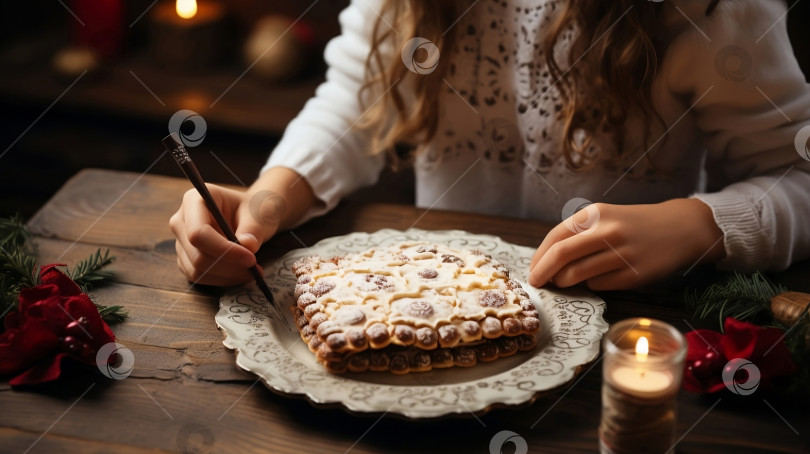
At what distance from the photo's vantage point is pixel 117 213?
1.31m

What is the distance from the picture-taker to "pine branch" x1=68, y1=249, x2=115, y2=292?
1.06 m

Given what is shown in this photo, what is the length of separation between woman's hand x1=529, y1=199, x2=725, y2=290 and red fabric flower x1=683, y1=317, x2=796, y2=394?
0.56 feet

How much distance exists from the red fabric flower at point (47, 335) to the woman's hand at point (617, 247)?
0.57 m

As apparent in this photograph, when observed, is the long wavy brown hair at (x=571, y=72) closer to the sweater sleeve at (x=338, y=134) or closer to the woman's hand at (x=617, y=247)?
the sweater sleeve at (x=338, y=134)

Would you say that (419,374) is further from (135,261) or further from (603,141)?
(603,141)

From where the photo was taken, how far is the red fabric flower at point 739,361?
2.74ft

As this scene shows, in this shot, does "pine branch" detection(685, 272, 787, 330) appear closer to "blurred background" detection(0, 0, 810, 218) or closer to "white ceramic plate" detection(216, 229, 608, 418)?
"white ceramic plate" detection(216, 229, 608, 418)

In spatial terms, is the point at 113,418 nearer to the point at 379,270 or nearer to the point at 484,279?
the point at 379,270

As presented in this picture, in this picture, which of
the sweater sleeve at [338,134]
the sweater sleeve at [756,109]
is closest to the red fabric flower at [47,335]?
the sweater sleeve at [338,134]

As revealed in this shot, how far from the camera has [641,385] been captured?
2.31ft

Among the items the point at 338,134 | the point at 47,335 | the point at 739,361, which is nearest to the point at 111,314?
the point at 47,335

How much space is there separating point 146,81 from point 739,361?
2.25 m

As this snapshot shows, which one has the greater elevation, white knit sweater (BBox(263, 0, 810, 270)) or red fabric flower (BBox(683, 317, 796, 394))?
white knit sweater (BBox(263, 0, 810, 270))

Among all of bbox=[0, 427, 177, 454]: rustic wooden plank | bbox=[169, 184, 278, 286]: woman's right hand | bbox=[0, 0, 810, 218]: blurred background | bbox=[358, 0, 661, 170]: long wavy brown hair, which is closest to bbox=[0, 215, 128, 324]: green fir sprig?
bbox=[169, 184, 278, 286]: woman's right hand
